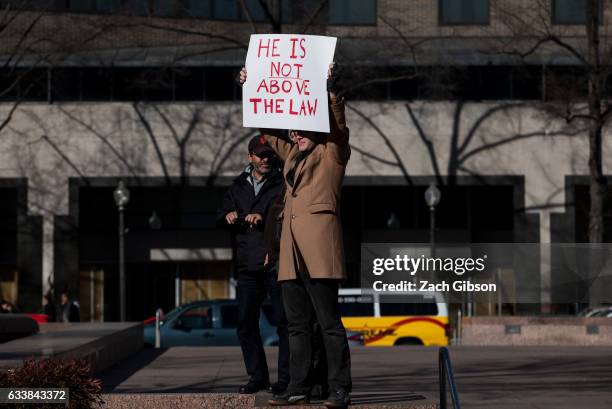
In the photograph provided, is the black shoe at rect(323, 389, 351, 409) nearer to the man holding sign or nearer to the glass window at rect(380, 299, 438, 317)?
the man holding sign

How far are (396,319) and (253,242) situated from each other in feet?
57.9

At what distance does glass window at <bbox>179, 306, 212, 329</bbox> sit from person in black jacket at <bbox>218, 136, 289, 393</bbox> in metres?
16.8

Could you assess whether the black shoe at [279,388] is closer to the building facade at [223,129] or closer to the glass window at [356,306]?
the glass window at [356,306]

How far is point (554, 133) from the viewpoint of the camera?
40.4 metres

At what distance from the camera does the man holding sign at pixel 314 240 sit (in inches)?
313

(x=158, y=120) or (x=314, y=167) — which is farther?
(x=158, y=120)

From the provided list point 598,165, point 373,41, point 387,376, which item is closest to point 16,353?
point 387,376

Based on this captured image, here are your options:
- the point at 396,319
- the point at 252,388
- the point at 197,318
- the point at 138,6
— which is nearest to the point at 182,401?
the point at 252,388

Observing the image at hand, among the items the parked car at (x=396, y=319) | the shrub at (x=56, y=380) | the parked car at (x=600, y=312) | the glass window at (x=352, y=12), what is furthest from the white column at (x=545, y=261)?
the shrub at (x=56, y=380)

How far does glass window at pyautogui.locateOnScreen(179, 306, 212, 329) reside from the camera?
26.1m

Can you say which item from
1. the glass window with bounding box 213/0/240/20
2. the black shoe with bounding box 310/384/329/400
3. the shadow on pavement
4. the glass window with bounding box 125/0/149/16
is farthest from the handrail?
the glass window with bounding box 213/0/240/20

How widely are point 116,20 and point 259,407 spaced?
2810 cm

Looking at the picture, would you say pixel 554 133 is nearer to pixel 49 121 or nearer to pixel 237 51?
pixel 237 51

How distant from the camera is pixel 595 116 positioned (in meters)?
28.9
